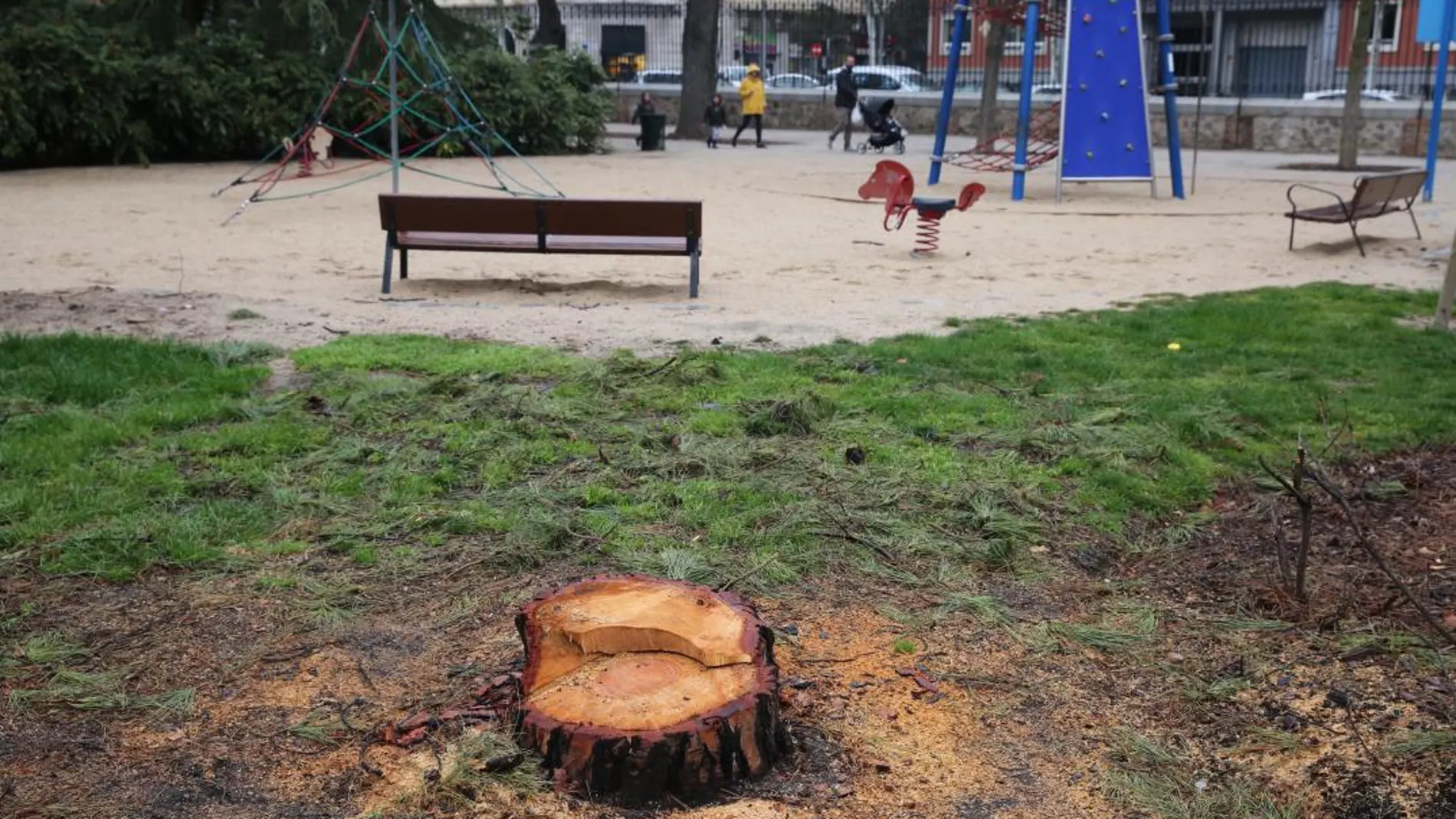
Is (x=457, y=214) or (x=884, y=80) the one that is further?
(x=884, y=80)

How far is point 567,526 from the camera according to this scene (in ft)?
15.8

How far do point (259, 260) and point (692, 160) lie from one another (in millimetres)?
12456

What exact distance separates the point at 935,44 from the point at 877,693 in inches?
1595

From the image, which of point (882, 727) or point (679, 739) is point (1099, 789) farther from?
point (679, 739)

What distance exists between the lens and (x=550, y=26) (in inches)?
1204

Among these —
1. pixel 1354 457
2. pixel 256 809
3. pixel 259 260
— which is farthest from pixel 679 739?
pixel 259 260

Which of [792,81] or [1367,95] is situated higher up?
[792,81]

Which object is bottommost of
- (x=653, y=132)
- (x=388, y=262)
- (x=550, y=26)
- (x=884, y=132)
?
(x=388, y=262)

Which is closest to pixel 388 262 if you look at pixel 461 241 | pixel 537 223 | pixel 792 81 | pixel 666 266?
pixel 461 241

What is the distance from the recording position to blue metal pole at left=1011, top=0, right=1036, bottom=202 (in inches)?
665

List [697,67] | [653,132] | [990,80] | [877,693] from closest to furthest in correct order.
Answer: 1. [877,693]
2. [990,80]
3. [653,132]
4. [697,67]

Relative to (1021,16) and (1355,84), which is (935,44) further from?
(1021,16)

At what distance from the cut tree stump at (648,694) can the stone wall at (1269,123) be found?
18.8m

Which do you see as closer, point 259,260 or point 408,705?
point 408,705
